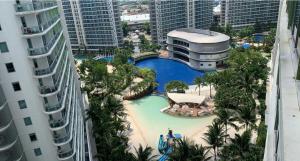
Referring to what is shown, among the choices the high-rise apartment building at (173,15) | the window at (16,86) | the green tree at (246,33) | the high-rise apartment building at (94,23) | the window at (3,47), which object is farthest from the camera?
the green tree at (246,33)

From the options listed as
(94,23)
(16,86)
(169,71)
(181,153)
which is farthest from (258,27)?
(16,86)

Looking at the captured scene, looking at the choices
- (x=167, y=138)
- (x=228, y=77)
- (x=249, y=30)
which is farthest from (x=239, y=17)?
(x=167, y=138)

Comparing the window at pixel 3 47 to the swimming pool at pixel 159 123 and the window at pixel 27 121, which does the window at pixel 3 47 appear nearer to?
the window at pixel 27 121

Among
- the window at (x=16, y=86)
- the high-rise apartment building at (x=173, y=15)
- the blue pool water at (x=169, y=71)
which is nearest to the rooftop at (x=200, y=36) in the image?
the blue pool water at (x=169, y=71)

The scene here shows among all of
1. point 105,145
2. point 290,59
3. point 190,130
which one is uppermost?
point 290,59

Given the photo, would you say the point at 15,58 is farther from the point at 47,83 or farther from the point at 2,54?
the point at 47,83

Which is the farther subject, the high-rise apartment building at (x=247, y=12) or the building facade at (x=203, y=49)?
the high-rise apartment building at (x=247, y=12)

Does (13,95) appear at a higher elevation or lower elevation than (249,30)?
higher
